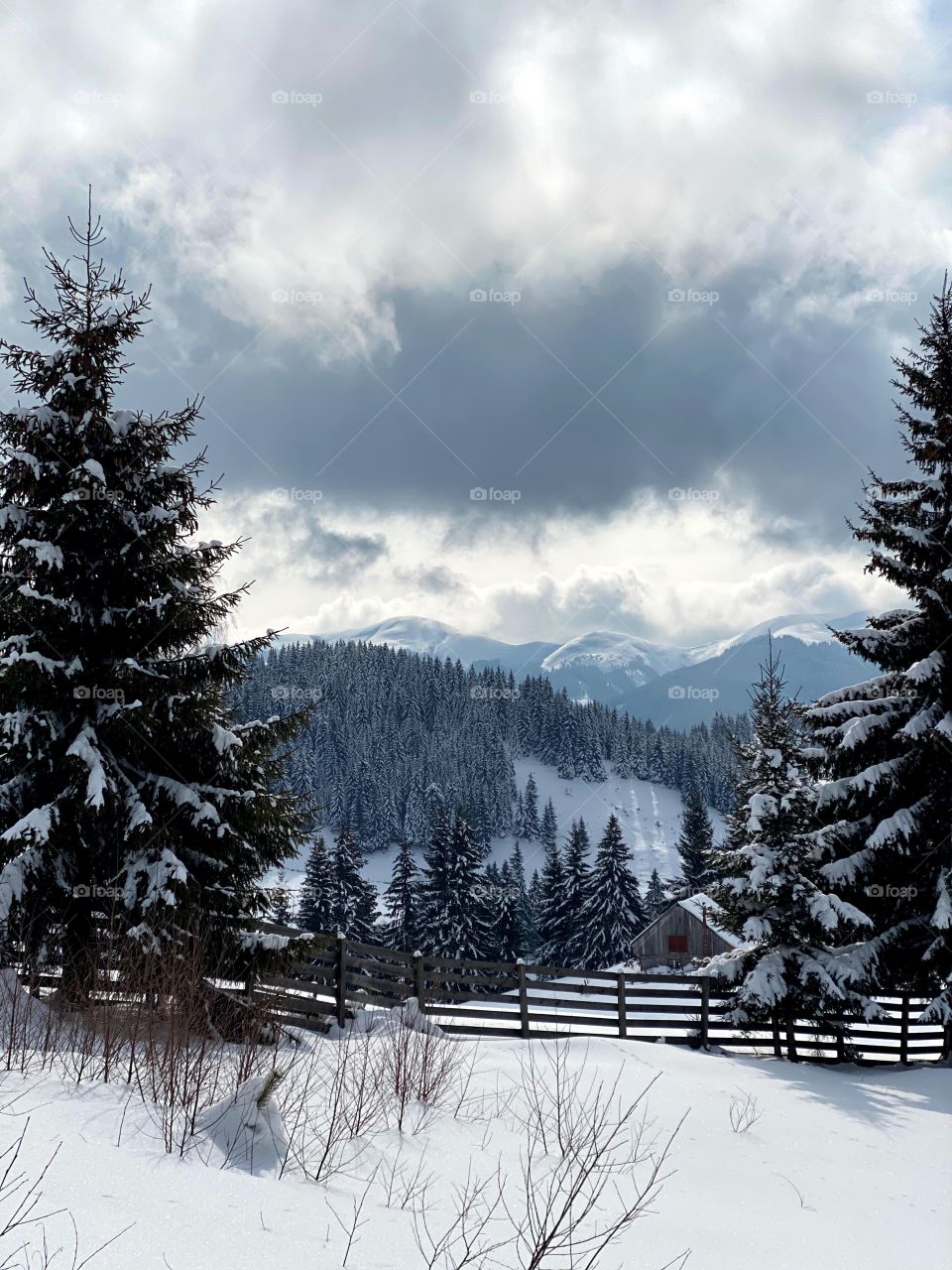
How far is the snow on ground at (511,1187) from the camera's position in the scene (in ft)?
13.2

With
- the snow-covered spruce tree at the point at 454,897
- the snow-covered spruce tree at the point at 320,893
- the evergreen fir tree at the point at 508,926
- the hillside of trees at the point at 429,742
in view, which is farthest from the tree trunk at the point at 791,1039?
the hillside of trees at the point at 429,742

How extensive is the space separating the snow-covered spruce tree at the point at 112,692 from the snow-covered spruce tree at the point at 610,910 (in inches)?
1818

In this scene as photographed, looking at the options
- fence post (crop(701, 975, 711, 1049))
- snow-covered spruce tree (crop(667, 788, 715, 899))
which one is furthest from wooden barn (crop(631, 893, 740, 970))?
fence post (crop(701, 975, 711, 1049))

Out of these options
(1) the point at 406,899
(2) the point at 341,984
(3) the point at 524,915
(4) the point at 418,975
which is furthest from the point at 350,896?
(2) the point at 341,984

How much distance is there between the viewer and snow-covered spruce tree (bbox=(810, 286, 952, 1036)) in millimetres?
15031

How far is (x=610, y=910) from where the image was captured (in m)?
54.8

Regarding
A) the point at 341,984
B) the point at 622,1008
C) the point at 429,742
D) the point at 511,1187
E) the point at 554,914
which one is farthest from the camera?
the point at 429,742

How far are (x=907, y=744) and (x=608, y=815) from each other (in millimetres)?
135243

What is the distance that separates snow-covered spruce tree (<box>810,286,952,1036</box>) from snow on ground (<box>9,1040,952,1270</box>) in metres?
4.24

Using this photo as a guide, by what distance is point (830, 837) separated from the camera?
51.6ft

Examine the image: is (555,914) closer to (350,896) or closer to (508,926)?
(508,926)

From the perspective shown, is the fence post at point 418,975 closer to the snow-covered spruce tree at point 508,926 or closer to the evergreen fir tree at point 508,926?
the snow-covered spruce tree at point 508,926

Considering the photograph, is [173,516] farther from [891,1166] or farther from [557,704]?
[557,704]

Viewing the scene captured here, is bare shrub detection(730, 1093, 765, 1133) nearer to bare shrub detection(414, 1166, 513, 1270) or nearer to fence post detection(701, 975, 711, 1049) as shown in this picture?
fence post detection(701, 975, 711, 1049)
